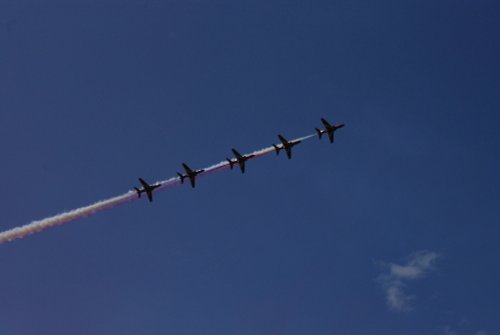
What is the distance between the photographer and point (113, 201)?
128375 mm

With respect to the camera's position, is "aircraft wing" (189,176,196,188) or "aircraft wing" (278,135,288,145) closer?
"aircraft wing" (189,176,196,188)

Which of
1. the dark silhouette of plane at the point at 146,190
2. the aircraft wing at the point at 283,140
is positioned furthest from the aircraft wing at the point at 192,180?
the aircraft wing at the point at 283,140

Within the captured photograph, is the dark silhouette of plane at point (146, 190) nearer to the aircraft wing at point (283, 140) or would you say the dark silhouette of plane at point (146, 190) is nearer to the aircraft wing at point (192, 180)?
the aircraft wing at point (192, 180)

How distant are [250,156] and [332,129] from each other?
25.6 meters

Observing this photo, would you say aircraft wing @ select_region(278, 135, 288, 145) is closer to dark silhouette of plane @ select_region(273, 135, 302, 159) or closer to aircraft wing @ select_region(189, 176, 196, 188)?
dark silhouette of plane @ select_region(273, 135, 302, 159)

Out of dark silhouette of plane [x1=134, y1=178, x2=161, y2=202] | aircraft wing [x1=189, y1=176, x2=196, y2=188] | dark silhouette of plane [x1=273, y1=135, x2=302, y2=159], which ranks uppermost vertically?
dark silhouette of plane [x1=273, y1=135, x2=302, y2=159]

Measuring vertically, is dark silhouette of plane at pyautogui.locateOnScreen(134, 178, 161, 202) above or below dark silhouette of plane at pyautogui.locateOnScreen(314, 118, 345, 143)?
below

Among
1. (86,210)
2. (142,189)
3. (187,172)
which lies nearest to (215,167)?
(187,172)

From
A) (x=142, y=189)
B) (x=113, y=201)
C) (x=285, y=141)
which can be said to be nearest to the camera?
(x=113, y=201)

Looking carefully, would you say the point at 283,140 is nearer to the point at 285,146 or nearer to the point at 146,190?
the point at 285,146

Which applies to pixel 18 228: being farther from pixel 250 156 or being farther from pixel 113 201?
pixel 250 156

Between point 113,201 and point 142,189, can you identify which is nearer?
point 113,201

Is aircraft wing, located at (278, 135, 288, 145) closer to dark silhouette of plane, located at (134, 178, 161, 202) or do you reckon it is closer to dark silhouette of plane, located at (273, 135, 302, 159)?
dark silhouette of plane, located at (273, 135, 302, 159)

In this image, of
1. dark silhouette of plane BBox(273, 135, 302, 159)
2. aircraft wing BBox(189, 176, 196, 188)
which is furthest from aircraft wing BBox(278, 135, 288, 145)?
aircraft wing BBox(189, 176, 196, 188)
